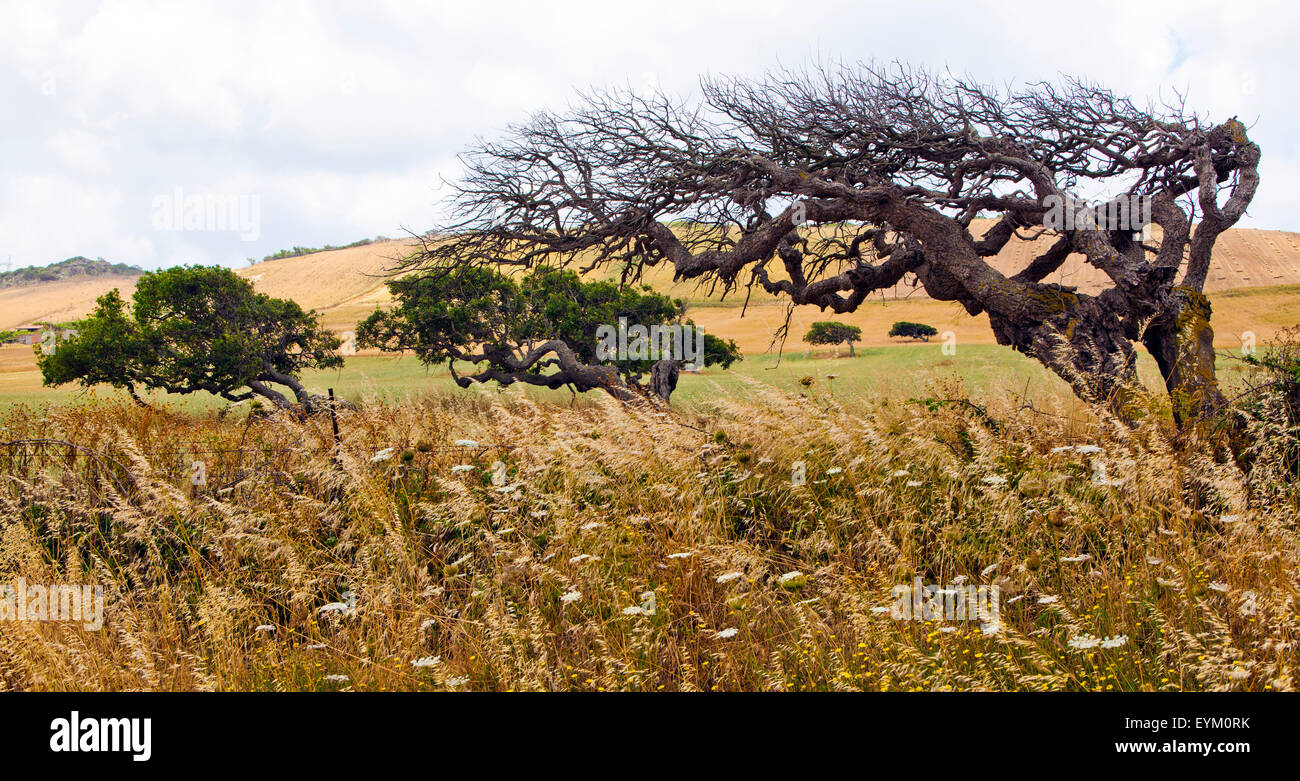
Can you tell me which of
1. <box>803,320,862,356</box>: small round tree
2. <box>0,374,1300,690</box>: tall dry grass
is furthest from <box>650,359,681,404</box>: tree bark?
<box>803,320,862,356</box>: small round tree

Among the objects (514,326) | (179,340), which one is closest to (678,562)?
(514,326)

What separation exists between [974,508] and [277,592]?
469 cm

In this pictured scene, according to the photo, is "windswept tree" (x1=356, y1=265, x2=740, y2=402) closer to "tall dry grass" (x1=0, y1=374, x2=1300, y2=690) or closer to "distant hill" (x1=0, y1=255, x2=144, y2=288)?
"tall dry grass" (x1=0, y1=374, x2=1300, y2=690)

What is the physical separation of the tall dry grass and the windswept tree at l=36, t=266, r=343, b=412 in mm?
10794

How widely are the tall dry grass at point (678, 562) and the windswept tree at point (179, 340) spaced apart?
10.8 meters

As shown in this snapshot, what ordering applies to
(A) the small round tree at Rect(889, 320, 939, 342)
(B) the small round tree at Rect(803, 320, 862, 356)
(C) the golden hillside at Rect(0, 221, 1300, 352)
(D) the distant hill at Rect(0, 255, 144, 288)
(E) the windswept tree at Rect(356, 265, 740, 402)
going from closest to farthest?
(E) the windswept tree at Rect(356, 265, 740, 402), (B) the small round tree at Rect(803, 320, 862, 356), (A) the small round tree at Rect(889, 320, 939, 342), (C) the golden hillside at Rect(0, 221, 1300, 352), (D) the distant hill at Rect(0, 255, 144, 288)

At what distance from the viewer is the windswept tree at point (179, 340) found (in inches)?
635

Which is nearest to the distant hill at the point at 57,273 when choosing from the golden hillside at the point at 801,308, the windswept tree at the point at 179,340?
the golden hillside at the point at 801,308

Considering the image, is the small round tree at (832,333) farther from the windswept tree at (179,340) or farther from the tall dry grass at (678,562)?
the tall dry grass at (678,562)

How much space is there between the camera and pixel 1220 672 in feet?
9.45

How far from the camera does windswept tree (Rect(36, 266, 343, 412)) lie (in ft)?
52.9

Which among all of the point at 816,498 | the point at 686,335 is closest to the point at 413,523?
the point at 816,498

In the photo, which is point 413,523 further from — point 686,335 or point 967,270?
point 686,335

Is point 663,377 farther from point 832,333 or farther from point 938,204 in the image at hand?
point 832,333
